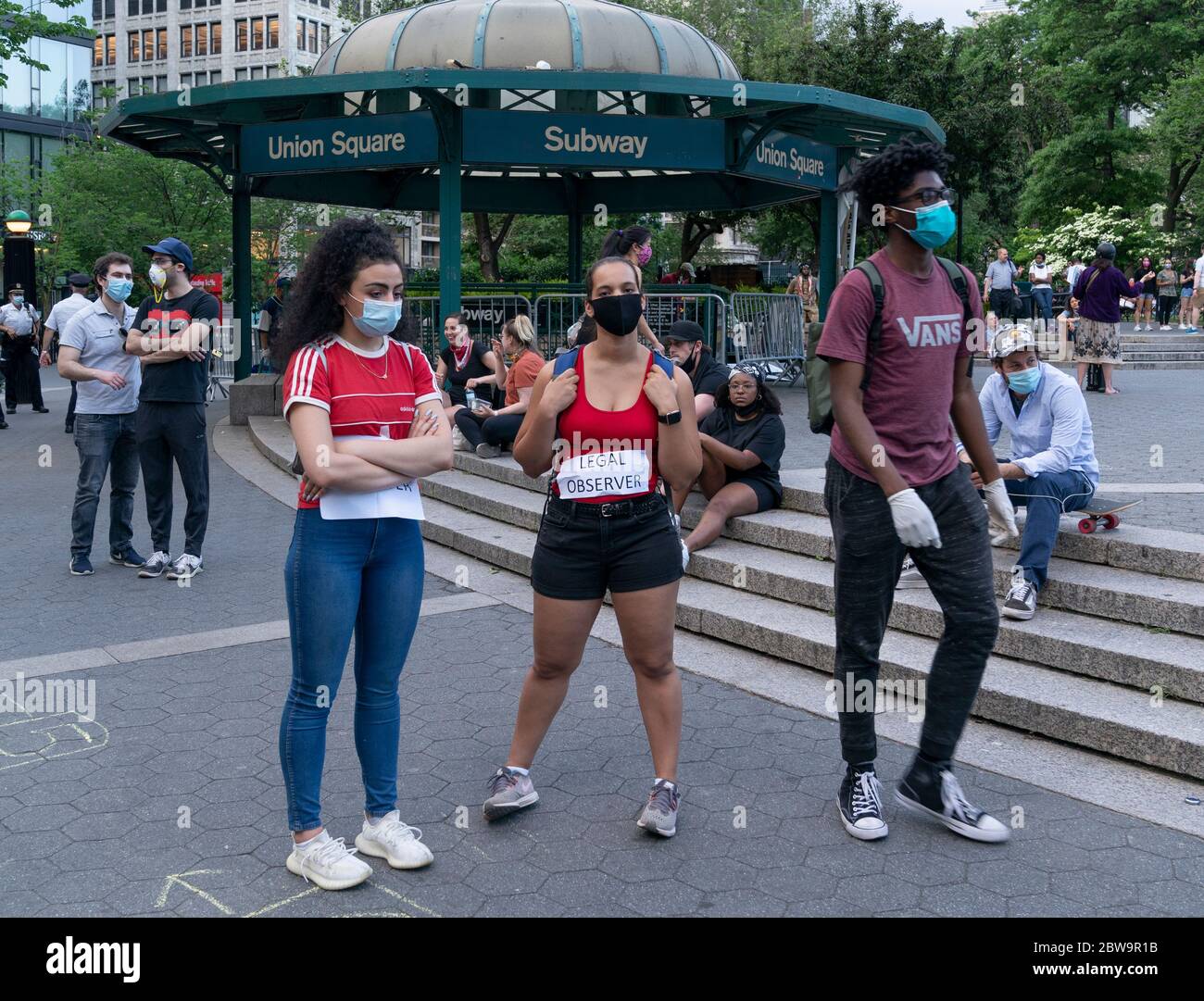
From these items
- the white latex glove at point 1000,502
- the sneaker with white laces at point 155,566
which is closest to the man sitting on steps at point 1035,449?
the white latex glove at point 1000,502

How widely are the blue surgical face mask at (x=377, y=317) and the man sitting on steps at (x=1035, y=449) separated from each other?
10.2 feet

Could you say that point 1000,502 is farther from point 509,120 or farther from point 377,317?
point 509,120

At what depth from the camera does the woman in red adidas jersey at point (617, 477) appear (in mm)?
4133

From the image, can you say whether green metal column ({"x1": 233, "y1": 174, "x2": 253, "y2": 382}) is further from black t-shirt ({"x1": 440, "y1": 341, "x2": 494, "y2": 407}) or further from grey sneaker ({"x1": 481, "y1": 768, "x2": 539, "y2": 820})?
grey sneaker ({"x1": 481, "y1": 768, "x2": 539, "y2": 820})

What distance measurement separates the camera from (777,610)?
6.74 meters

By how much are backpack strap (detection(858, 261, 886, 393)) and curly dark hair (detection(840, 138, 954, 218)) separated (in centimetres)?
24

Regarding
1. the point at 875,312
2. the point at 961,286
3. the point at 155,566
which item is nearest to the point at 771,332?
the point at 155,566

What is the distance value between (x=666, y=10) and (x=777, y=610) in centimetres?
4119

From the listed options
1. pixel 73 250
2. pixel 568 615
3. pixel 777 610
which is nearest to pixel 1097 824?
pixel 568 615

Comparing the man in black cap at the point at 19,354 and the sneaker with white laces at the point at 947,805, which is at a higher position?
the man in black cap at the point at 19,354

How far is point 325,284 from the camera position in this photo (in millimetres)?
3809

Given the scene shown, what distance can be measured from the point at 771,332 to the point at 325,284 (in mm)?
13505

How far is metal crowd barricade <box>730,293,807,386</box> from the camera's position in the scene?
1580 cm

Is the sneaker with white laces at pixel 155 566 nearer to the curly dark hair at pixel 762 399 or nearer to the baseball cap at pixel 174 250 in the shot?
the baseball cap at pixel 174 250
